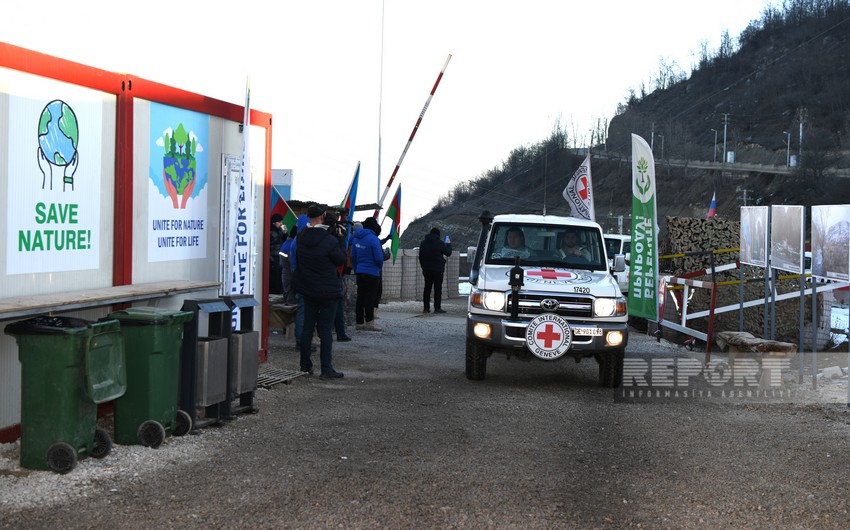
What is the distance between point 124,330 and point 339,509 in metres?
2.60

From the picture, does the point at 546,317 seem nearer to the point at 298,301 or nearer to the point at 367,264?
the point at 298,301

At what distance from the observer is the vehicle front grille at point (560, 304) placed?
11.0m

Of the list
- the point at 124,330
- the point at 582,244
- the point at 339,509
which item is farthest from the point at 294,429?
the point at 582,244

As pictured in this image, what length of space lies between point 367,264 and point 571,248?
5.09 meters

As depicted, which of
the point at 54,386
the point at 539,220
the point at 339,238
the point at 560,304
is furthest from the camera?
the point at 339,238

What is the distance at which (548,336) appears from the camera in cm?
1074

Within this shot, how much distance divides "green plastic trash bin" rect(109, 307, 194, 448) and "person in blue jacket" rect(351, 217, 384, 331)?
884cm

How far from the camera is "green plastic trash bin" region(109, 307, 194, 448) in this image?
754cm

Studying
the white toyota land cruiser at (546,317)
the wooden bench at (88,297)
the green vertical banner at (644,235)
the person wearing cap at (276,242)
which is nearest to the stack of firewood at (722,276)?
the green vertical banner at (644,235)

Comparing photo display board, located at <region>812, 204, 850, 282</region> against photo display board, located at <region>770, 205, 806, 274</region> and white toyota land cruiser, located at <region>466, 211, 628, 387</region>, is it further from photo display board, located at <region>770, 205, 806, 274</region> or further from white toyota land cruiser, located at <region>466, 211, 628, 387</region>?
white toyota land cruiser, located at <region>466, 211, 628, 387</region>

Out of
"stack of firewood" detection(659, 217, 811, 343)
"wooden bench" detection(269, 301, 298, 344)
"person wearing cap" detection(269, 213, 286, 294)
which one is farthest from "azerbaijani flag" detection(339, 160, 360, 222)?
"stack of firewood" detection(659, 217, 811, 343)

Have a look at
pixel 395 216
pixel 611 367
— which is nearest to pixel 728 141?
pixel 395 216

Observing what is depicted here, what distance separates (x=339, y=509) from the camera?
5.94 m

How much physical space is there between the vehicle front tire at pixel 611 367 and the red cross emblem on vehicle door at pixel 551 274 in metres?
0.97
